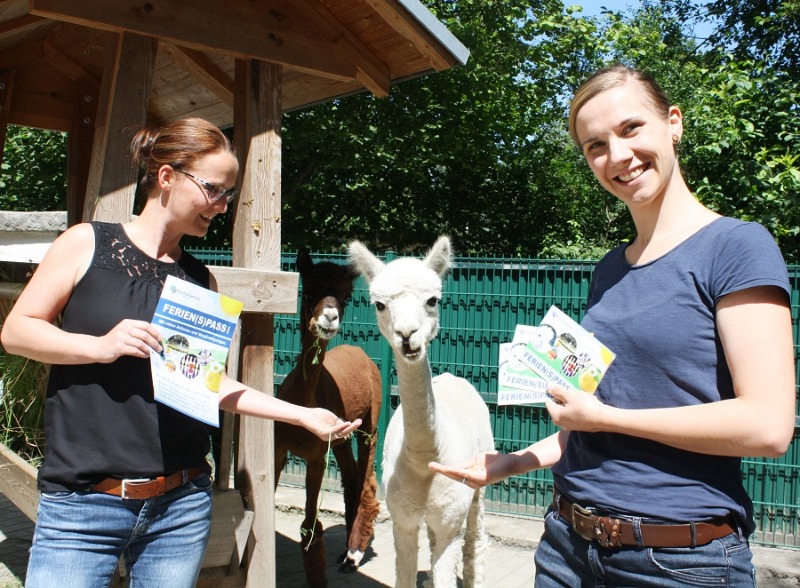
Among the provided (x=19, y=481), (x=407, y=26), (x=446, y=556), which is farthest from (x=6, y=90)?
(x=446, y=556)

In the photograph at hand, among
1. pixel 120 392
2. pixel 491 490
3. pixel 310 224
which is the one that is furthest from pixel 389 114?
pixel 120 392

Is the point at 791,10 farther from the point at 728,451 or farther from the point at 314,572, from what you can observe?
the point at 728,451

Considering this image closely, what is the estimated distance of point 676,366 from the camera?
155 centimetres

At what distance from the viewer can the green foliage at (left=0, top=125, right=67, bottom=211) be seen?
11.9 metres

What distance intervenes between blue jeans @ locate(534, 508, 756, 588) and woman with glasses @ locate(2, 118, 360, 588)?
1.16 metres

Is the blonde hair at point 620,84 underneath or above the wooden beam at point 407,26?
underneath

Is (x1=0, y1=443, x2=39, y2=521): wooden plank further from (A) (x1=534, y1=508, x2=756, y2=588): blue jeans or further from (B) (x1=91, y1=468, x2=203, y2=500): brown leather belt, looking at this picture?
(A) (x1=534, y1=508, x2=756, y2=588): blue jeans

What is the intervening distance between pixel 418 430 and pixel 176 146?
1.78 m

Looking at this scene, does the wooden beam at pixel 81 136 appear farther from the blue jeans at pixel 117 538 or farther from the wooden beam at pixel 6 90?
the blue jeans at pixel 117 538

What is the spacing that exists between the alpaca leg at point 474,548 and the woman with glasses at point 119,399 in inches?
103

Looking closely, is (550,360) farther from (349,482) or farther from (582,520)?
(349,482)

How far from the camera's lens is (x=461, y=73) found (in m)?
11.8

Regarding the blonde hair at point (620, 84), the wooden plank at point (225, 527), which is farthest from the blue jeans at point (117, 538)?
the blonde hair at point (620, 84)

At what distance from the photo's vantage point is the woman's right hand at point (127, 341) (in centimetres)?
189
